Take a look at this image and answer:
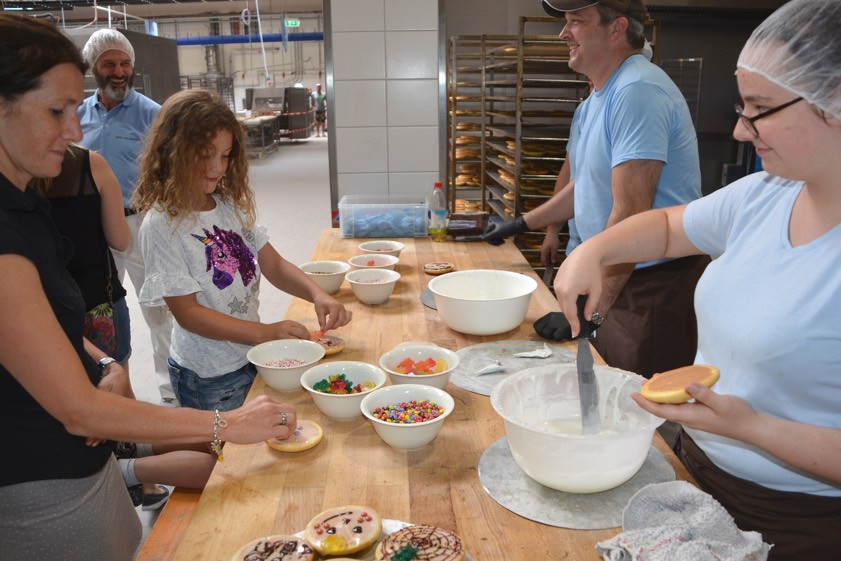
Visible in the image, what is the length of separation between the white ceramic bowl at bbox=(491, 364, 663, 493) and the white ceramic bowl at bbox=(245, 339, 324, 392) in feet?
1.70

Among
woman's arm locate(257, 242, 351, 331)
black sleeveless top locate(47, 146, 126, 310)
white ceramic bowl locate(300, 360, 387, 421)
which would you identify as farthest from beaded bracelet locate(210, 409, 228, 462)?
black sleeveless top locate(47, 146, 126, 310)

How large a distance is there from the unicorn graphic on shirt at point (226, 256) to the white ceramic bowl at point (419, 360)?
24.2 inches

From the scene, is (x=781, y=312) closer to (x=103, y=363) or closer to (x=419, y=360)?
(x=419, y=360)

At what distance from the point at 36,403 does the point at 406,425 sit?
0.68 meters

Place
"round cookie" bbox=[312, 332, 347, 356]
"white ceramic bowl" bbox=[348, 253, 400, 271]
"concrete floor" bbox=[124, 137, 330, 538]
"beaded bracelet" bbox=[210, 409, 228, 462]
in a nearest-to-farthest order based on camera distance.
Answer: "beaded bracelet" bbox=[210, 409, 228, 462]
"round cookie" bbox=[312, 332, 347, 356]
"white ceramic bowl" bbox=[348, 253, 400, 271]
"concrete floor" bbox=[124, 137, 330, 538]

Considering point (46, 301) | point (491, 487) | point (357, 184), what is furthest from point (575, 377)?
point (357, 184)

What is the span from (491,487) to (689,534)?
1.07ft

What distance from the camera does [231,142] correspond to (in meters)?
1.85

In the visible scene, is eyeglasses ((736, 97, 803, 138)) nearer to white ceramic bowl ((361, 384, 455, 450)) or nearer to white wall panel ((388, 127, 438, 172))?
white ceramic bowl ((361, 384, 455, 450))

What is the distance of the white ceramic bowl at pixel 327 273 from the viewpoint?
216 cm

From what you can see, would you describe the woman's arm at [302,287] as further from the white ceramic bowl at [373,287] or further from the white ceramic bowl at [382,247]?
the white ceramic bowl at [382,247]

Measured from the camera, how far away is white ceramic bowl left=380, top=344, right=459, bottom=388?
4.57 ft

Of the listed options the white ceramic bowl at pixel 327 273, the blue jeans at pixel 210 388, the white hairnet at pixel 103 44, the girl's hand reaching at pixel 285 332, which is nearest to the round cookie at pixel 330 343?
→ the girl's hand reaching at pixel 285 332

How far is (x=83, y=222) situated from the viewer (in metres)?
2.14
